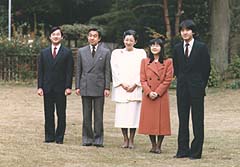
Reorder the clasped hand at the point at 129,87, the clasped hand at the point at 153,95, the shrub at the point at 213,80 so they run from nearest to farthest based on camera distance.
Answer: the clasped hand at the point at 153,95 < the clasped hand at the point at 129,87 < the shrub at the point at 213,80

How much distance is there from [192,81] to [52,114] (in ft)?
8.33

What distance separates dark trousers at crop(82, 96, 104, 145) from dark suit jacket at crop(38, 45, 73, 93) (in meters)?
0.40

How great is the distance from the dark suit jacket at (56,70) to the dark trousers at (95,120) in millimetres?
404

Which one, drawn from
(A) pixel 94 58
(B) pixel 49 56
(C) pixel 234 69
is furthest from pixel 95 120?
(C) pixel 234 69

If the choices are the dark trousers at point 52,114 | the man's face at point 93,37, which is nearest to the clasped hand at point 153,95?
the man's face at point 93,37

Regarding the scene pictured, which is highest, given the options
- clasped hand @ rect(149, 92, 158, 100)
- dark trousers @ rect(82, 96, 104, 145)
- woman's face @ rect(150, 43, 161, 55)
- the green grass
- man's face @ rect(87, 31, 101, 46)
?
man's face @ rect(87, 31, 101, 46)

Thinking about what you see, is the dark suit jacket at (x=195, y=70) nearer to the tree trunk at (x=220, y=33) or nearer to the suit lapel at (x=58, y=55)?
the suit lapel at (x=58, y=55)

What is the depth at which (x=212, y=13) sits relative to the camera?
25266 millimetres

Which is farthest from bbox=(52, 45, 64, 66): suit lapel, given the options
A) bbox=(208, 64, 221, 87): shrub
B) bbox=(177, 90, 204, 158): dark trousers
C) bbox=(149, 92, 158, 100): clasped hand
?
bbox=(208, 64, 221, 87): shrub

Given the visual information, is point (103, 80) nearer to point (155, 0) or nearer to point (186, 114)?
point (186, 114)

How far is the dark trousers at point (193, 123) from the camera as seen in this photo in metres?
9.41

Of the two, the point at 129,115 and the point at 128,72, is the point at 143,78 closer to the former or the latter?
the point at 128,72

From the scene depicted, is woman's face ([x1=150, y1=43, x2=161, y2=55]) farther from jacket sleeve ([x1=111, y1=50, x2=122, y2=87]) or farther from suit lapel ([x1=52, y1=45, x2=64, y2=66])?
suit lapel ([x1=52, y1=45, x2=64, y2=66])

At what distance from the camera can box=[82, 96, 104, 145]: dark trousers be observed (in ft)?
34.7
